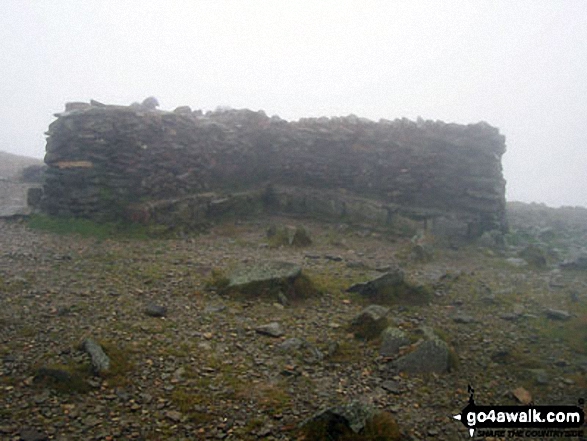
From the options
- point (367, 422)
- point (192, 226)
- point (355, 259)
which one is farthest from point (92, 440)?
point (192, 226)

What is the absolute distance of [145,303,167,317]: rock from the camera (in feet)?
22.3

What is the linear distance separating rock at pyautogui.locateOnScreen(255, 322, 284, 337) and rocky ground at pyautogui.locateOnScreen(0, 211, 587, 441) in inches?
3.4

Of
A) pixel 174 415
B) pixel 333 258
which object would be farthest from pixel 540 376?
pixel 333 258

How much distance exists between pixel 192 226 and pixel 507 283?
783 centimetres

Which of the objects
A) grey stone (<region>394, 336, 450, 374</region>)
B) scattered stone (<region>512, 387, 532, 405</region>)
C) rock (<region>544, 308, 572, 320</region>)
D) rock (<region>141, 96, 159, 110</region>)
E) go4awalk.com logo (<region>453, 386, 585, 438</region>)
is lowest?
go4awalk.com logo (<region>453, 386, 585, 438</region>)

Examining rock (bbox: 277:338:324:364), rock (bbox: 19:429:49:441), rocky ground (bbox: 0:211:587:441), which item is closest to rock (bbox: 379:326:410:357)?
rocky ground (bbox: 0:211:587:441)

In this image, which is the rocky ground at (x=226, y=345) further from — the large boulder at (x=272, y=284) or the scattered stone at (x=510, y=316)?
the large boulder at (x=272, y=284)

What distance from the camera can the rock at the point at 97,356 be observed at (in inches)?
201

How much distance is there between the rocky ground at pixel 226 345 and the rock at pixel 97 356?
78mm

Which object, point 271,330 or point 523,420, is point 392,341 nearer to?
point 271,330

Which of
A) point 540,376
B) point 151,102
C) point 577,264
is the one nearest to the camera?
point 540,376

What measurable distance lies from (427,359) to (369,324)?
3.74 feet

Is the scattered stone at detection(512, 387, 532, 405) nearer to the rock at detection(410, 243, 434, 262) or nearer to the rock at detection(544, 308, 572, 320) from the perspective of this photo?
the rock at detection(544, 308, 572, 320)

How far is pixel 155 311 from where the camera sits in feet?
22.3
